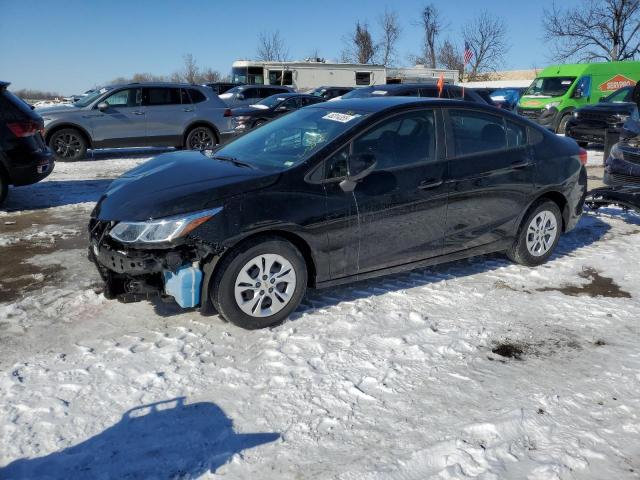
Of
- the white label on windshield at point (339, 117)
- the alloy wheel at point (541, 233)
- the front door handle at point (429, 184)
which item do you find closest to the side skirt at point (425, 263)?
the alloy wheel at point (541, 233)

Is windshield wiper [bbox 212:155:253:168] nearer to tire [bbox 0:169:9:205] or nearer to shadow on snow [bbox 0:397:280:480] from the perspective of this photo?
shadow on snow [bbox 0:397:280:480]

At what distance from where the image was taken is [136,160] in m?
12.9

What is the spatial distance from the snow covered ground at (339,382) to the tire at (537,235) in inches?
10.0

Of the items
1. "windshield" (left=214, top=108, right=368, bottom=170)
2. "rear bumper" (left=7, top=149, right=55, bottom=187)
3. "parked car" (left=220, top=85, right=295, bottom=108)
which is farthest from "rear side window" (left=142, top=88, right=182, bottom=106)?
"windshield" (left=214, top=108, right=368, bottom=170)

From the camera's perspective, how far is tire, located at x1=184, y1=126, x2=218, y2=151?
13414 millimetres

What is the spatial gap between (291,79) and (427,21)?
3478 cm

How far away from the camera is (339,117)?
15.3 feet

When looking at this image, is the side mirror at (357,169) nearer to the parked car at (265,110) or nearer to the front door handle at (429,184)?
the front door handle at (429,184)

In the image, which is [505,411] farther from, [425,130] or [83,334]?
[83,334]

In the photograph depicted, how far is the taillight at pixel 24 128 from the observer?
295 inches

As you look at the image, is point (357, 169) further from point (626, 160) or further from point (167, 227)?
point (626, 160)

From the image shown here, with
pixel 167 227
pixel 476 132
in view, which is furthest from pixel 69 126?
pixel 476 132

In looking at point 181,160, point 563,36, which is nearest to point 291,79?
point 563,36

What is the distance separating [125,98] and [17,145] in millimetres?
5578
